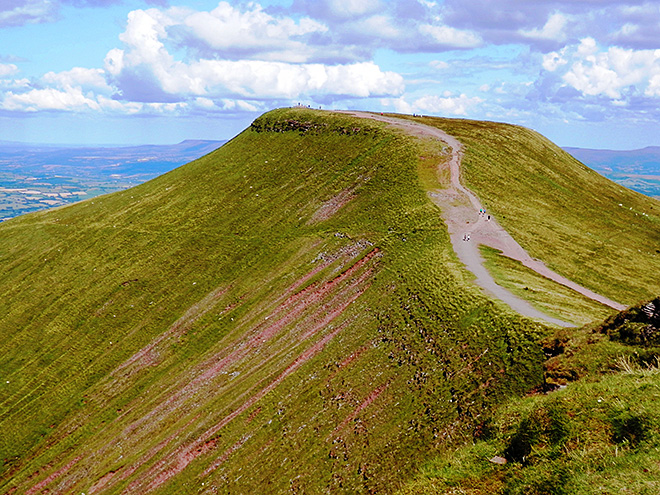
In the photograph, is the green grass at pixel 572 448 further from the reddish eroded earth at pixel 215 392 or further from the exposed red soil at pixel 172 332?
the exposed red soil at pixel 172 332

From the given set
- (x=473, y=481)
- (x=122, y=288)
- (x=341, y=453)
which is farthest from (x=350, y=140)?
(x=473, y=481)

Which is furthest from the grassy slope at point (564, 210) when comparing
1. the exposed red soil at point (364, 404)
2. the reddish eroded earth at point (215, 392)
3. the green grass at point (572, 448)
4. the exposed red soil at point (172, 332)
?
the exposed red soil at point (172, 332)

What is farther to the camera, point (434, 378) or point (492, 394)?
point (434, 378)

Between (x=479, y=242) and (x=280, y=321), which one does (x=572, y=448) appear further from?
(x=280, y=321)

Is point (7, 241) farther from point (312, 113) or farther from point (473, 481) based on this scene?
point (473, 481)

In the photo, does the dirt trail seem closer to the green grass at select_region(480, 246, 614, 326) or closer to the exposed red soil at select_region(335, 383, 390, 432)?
the green grass at select_region(480, 246, 614, 326)
